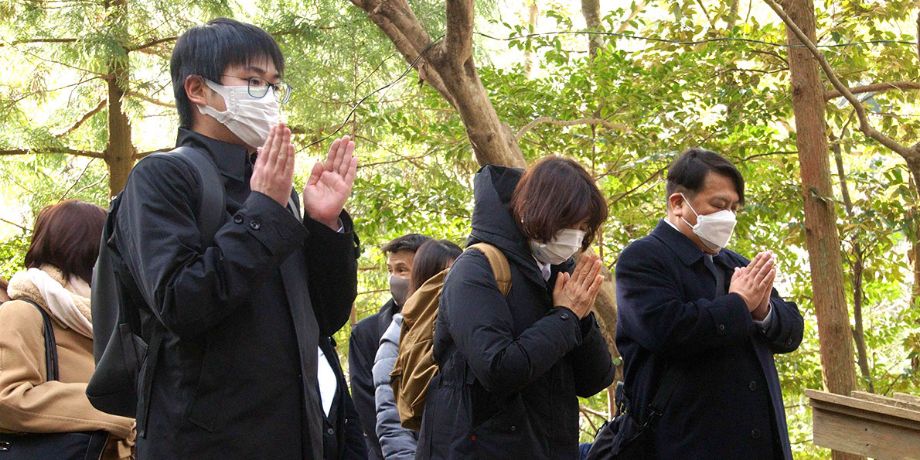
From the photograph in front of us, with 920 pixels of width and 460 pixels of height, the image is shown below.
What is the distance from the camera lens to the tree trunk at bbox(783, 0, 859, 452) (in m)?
6.12

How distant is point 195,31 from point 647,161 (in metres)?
5.17

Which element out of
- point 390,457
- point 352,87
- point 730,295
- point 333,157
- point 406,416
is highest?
point 352,87

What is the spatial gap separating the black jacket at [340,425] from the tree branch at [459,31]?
10.9 feet

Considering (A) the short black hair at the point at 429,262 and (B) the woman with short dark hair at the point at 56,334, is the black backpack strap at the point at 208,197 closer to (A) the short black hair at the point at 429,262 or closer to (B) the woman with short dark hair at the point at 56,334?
(B) the woman with short dark hair at the point at 56,334

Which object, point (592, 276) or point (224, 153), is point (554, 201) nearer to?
point (592, 276)

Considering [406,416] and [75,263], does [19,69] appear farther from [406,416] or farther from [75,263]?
[406,416]

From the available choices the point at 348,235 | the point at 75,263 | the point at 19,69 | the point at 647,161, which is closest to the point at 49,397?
the point at 75,263

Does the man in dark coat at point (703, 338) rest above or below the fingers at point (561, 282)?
below

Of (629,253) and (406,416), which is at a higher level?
(629,253)

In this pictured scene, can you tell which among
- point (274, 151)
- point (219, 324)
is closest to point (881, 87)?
point (274, 151)

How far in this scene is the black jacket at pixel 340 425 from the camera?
7.64 feet

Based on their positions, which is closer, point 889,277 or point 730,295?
point 730,295

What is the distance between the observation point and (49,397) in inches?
115

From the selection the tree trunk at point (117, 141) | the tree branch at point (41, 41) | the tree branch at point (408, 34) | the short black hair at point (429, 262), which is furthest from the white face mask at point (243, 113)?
the tree trunk at point (117, 141)
